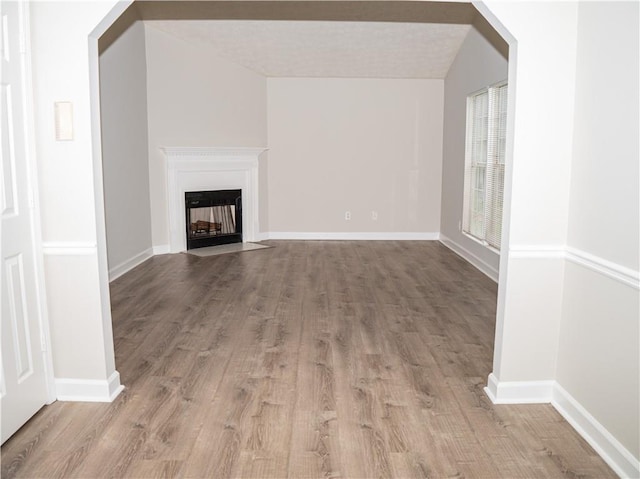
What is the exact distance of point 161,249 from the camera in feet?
23.4

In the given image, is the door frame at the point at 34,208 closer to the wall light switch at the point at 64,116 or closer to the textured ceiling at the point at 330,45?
the wall light switch at the point at 64,116

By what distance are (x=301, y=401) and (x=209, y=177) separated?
509 centimetres

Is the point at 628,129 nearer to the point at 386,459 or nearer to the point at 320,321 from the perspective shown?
the point at 386,459

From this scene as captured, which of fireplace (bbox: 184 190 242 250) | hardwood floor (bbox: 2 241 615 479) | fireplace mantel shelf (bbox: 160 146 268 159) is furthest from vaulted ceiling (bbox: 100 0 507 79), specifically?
hardwood floor (bbox: 2 241 615 479)

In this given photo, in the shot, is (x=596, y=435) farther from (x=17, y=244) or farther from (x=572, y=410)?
(x=17, y=244)

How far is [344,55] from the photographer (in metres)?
7.51

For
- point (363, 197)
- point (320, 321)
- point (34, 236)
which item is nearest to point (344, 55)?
point (363, 197)

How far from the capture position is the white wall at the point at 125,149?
5.61 m

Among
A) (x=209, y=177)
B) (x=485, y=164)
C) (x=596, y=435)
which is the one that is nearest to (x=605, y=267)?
(x=596, y=435)

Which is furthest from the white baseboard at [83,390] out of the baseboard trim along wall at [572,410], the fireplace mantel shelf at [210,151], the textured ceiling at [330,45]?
the textured ceiling at [330,45]

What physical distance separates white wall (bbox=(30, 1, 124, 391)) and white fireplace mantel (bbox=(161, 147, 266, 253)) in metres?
4.37

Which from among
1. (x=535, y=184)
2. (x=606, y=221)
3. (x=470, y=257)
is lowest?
(x=470, y=257)

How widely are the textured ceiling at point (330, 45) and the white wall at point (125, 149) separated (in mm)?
787

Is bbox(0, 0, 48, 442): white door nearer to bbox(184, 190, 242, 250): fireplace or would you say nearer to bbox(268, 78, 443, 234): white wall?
bbox(184, 190, 242, 250): fireplace
